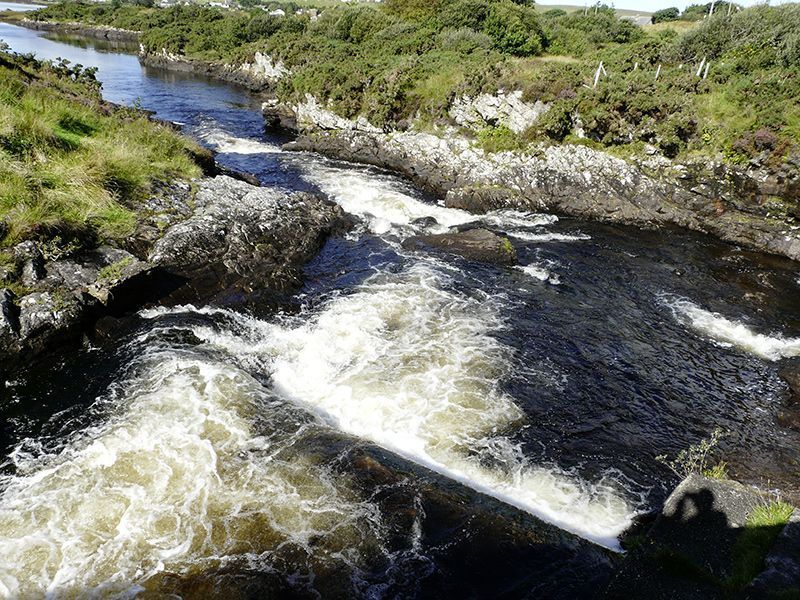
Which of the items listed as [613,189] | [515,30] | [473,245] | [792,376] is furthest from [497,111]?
[515,30]

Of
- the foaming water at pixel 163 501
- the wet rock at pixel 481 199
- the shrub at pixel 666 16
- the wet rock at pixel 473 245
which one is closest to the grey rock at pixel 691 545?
the foaming water at pixel 163 501

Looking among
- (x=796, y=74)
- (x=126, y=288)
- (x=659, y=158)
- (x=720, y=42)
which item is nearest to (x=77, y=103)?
(x=126, y=288)

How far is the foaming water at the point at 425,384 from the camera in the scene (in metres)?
9.12

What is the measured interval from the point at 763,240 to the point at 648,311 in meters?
10.5

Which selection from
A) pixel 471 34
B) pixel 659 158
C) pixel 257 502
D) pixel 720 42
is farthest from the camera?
pixel 471 34

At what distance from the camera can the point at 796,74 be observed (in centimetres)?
2780

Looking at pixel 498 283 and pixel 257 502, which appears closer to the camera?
pixel 257 502

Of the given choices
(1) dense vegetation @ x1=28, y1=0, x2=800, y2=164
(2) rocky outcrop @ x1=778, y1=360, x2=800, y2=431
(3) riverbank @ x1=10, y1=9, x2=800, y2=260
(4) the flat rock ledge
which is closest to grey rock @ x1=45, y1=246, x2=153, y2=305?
(4) the flat rock ledge

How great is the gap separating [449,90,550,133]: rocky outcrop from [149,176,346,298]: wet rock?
604 inches

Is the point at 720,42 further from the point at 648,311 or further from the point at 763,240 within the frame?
the point at 648,311

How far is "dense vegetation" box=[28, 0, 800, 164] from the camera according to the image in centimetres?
2706

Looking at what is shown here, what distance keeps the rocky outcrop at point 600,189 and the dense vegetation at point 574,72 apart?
162 centimetres

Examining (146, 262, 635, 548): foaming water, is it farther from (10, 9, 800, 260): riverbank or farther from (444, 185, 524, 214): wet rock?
(10, 9, 800, 260): riverbank

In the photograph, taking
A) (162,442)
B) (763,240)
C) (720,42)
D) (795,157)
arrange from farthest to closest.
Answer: (720,42)
(795,157)
(763,240)
(162,442)
